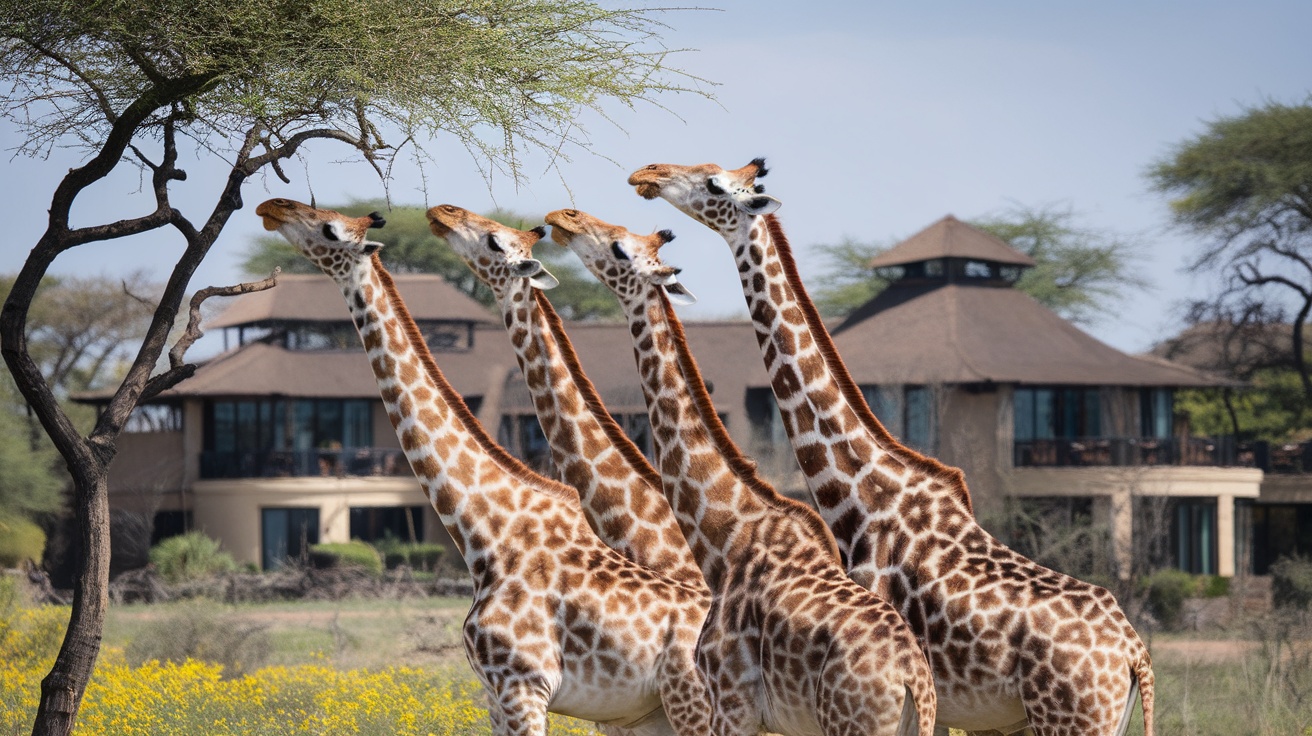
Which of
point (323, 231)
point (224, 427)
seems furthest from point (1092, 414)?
point (323, 231)

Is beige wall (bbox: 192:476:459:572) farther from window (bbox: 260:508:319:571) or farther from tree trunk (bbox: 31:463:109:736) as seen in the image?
tree trunk (bbox: 31:463:109:736)

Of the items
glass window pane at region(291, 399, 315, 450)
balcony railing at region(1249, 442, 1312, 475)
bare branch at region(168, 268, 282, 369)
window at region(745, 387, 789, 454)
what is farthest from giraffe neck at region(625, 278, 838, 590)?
glass window pane at region(291, 399, 315, 450)

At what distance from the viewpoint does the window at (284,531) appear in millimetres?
37969

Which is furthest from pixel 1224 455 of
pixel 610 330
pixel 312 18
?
pixel 312 18

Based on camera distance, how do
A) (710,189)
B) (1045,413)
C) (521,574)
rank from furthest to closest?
(1045,413) < (521,574) < (710,189)

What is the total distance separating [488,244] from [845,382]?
205cm

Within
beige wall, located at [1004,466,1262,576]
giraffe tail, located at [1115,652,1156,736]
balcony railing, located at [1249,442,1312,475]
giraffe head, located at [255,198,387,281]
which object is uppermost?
giraffe head, located at [255,198,387,281]

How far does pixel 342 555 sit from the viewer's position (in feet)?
116

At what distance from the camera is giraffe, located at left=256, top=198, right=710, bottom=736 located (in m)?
7.25

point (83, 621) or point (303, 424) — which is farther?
point (303, 424)

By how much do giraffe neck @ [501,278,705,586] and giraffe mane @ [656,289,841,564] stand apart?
64 cm

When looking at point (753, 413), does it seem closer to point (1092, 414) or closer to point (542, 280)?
point (1092, 414)

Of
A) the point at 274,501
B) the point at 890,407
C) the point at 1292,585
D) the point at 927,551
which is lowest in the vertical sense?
the point at 1292,585

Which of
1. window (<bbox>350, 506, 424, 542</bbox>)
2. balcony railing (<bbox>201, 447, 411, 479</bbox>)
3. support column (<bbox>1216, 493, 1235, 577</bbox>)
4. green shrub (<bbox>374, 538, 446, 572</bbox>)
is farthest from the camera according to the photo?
window (<bbox>350, 506, 424, 542</bbox>)
